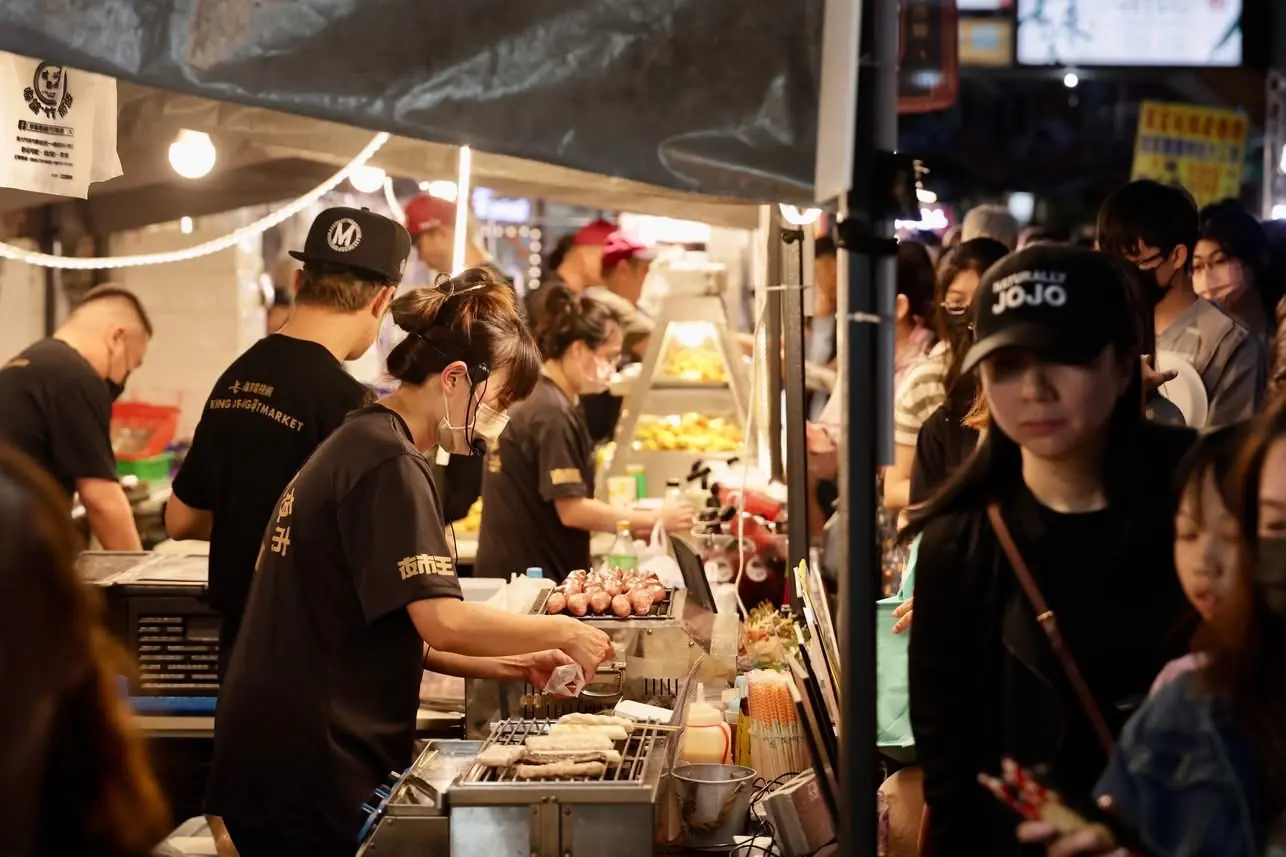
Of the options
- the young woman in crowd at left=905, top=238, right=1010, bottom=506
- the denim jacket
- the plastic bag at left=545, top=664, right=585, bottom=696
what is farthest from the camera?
the young woman in crowd at left=905, top=238, right=1010, bottom=506

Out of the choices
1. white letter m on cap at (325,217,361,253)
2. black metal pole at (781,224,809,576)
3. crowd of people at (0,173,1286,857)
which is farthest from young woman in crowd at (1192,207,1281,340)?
white letter m on cap at (325,217,361,253)

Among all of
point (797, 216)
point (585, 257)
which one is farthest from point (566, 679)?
point (585, 257)

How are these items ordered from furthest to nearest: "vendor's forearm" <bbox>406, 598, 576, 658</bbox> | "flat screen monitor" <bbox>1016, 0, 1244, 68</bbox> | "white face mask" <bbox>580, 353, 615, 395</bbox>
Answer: "flat screen monitor" <bbox>1016, 0, 1244, 68</bbox>
"white face mask" <bbox>580, 353, 615, 395</bbox>
"vendor's forearm" <bbox>406, 598, 576, 658</bbox>

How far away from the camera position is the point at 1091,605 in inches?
99.1

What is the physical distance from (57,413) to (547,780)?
4075 mm

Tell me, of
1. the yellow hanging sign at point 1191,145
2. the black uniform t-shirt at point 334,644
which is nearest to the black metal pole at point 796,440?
the black uniform t-shirt at point 334,644

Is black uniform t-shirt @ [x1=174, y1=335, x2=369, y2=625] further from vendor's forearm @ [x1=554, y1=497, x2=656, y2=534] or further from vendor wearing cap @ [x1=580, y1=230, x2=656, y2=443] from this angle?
vendor wearing cap @ [x1=580, y1=230, x2=656, y2=443]

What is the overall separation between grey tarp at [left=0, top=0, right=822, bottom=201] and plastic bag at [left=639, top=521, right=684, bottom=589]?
2.69 m

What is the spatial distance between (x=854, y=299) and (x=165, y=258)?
13.1 ft

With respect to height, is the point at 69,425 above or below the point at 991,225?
below

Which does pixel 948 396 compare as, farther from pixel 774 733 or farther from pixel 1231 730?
pixel 1231 730

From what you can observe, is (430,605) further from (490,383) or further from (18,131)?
(18,131)

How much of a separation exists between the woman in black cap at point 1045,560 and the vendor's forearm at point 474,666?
63.2 inches

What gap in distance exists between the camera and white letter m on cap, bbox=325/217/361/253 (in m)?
4.70
